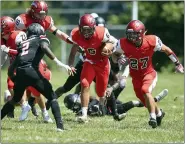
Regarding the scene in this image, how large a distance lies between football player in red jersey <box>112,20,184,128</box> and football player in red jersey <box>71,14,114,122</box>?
1.38 feet

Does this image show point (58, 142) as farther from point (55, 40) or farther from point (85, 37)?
point (55, 40)

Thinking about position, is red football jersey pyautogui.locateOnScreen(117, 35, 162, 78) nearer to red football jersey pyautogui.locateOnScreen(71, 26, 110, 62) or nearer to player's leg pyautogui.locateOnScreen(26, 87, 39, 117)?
red football jersey pyautogui.locateOnScreen(71, 26, 110, 62)

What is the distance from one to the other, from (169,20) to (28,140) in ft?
72.1

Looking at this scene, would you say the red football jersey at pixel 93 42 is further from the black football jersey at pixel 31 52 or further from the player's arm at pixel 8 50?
the black football jersey at pixel 31 52

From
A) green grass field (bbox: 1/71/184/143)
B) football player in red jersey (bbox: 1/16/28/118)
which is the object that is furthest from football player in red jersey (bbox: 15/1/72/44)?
green grass field (bbox: 1/71/184/143)

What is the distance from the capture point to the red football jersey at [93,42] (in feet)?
30.9

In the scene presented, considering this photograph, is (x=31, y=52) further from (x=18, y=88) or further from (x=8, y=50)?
(x=8, y=50)

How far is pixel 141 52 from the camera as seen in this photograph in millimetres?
8977

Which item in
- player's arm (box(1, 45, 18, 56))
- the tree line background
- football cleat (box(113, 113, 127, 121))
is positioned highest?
player's arm (box(1, 45, 18, 56))

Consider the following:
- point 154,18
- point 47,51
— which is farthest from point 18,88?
point 154,18

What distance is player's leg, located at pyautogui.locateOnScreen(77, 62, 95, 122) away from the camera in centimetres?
930

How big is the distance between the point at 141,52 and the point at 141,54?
0.12 ft

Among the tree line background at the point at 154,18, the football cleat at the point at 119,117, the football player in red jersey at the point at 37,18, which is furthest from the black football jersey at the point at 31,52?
the tree line background at the point at 154,18

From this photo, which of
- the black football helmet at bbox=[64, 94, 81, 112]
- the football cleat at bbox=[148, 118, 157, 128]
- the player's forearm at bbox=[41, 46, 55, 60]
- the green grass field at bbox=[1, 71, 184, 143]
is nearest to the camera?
the green grass field at bbox=[1, 71, 184, 143]
